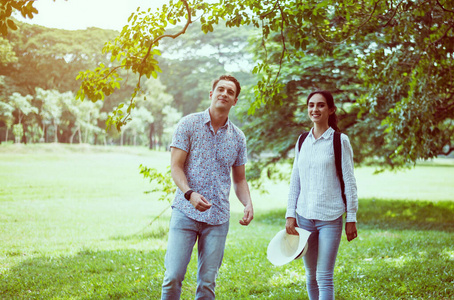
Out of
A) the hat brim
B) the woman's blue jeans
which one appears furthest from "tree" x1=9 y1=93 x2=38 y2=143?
the woman's blue jeans

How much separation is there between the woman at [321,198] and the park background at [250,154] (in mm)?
1195

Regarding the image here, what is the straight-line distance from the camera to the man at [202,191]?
8.98 ft

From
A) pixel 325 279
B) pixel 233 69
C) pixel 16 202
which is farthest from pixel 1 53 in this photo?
pixel 233 69

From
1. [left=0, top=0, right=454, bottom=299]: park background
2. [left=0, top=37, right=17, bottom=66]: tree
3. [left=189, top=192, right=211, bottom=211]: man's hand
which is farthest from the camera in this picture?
[left=0, top=37, right=17, bottom=66]: tree

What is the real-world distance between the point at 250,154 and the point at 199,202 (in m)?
10.3

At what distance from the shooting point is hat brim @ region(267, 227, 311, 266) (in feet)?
10.2

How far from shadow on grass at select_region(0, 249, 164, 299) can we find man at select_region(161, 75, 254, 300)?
187cm

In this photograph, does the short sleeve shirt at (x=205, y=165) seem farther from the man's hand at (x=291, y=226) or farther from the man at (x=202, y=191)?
the man's hand at (x=291, y=226)

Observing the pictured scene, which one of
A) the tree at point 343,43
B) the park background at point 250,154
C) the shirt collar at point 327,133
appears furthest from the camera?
the park background at point 250,154

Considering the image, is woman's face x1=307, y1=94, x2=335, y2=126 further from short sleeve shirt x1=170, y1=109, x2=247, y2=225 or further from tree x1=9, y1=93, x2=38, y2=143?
tree x1=9, y1=93, x2=38, y2=143

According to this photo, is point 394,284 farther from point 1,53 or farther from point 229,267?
point 1,53

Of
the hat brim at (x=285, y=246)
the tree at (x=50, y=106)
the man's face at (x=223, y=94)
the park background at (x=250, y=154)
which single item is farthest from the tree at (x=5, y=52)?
the hat brim at (x=285, y=246)

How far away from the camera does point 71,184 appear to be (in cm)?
1148

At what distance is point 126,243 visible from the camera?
25.7ft
